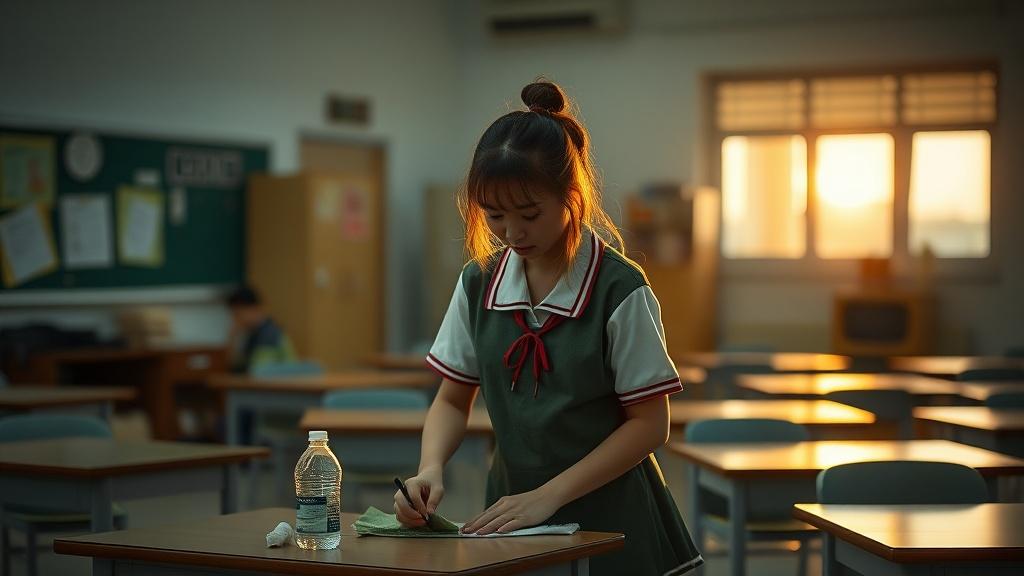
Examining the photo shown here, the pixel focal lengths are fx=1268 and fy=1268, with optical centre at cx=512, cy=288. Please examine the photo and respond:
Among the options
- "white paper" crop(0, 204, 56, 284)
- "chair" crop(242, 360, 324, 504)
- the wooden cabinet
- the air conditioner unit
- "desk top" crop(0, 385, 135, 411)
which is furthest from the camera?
the air conditioner unit

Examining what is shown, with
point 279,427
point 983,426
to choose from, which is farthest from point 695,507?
point 279,427

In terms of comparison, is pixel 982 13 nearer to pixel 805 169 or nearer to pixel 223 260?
pixel 805 169

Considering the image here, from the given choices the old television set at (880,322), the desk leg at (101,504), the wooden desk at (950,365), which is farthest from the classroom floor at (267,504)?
the old television set at (880,322)

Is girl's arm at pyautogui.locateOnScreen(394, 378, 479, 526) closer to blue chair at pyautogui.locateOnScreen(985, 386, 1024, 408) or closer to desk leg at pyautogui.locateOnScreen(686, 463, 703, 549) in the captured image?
desk leg at pyautogui.locateOnScreen(686, 463, 703, 549)

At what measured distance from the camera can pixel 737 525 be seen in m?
3.57

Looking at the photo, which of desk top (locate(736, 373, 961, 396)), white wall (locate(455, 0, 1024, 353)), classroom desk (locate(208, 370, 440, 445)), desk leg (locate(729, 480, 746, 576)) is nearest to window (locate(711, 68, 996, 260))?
white wall (locate(455, 0, 1024, 353))

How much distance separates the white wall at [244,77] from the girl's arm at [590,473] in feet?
19.8

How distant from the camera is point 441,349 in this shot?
228 cm

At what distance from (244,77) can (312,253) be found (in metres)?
1.34

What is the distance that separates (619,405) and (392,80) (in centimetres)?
832

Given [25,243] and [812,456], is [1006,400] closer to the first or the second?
[812,456]

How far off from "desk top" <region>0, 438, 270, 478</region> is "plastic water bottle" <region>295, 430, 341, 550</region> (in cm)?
130

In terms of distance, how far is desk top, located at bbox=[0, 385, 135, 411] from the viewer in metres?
5.35

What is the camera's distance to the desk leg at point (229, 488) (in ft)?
11.8
